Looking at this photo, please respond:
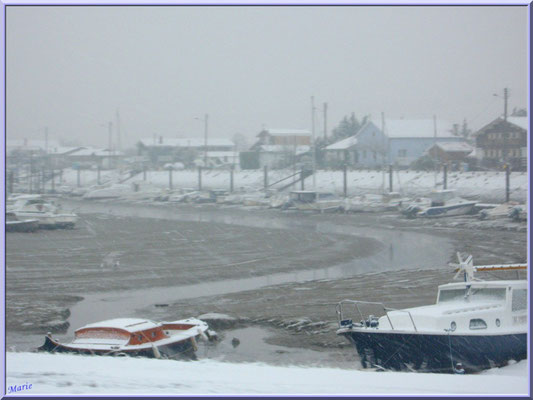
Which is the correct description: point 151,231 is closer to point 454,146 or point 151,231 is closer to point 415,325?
point 454,146

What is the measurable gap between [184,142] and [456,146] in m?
5.49

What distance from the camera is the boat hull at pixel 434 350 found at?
7832 mm

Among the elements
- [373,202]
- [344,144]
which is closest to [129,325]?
[344,144]

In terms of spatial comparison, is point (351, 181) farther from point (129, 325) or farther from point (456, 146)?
point (129, 325)

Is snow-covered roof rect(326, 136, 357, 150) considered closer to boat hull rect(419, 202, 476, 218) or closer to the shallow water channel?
the shallow water channel

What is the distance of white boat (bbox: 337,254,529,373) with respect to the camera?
785cm

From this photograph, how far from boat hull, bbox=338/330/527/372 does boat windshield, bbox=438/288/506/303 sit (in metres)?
0.50

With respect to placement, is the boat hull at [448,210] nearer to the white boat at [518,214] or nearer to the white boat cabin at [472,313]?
the white boat at [518,214]

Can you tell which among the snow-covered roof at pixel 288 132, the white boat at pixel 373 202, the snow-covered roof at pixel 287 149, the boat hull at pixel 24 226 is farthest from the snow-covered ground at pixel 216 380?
the white boat at pixel 373 202

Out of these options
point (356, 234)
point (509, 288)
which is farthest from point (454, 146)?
point (509, 288)

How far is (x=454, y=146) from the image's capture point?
15148mm

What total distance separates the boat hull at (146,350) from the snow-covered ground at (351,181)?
A: 4871mm

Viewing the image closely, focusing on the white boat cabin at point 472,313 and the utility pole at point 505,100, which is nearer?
the white boat cabin at point 472,313

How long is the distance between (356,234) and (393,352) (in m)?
10.3
